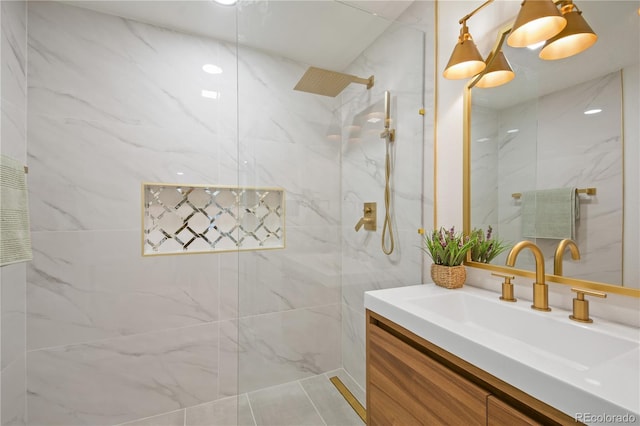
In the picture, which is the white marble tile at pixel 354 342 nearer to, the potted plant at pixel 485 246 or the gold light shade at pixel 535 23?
the potted plant at pixel 485 246

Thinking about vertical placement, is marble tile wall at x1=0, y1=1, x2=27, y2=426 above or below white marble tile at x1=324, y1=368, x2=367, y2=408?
above

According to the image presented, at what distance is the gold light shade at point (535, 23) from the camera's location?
0.90 meters

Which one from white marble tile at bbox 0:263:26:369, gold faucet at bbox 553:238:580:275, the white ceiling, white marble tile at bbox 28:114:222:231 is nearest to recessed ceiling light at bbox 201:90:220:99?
white marble tile at bbox 28:114:222:231

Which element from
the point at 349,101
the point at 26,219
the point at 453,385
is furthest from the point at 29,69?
the point at 453,385

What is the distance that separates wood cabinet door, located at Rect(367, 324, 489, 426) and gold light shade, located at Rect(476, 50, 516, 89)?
1121 mm

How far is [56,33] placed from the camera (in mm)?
1593

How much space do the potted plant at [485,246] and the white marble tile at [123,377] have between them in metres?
1.65

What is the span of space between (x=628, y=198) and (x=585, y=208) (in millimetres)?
102

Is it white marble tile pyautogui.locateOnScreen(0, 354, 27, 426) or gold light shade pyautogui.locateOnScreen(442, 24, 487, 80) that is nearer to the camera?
gold light shade pyautogui.locateOnScreen(442, 24, 487, 80)

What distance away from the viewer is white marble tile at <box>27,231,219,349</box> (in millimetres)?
1570

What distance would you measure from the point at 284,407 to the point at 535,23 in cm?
191

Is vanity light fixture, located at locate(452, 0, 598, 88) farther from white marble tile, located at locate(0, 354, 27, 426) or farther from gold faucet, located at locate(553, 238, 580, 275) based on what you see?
white marble tile, located at locate(0, 354, 27, 426)

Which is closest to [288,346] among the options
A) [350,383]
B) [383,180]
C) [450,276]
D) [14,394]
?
[350,383]

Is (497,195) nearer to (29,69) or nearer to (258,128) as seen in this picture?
(258,128)
